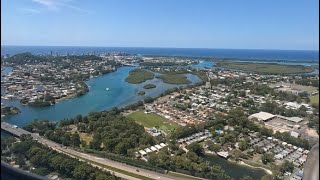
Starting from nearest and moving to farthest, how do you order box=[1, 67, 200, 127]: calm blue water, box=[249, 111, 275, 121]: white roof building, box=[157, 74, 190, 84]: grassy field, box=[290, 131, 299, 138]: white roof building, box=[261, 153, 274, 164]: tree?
box=[261, 153, 274, 164]: tree → box=[290, 131, 299, 138]: white roof building → box=[249, 111, 275, 121]: white roof building → box=[1, 67, 200, 127]: calm blue water → box=[157, 74, 190, 84]: grassy field

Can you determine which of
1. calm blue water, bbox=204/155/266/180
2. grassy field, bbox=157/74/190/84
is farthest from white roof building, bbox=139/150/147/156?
grassy field, bbox=157/74/190/84

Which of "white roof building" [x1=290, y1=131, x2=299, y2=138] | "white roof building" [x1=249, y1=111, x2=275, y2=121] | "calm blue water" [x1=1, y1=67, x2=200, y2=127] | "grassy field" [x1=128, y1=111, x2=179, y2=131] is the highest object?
"white roof building" [x1=290, y1=131, x2=299, y2=138]

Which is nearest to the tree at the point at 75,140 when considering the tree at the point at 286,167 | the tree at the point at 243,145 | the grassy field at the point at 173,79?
the tree at the point at 243,145

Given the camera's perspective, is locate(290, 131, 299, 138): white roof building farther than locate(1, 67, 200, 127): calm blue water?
No

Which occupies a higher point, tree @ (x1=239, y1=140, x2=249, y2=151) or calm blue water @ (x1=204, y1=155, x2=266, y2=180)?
tree @ (x1=239, y1=140, x2=249, y2=151)

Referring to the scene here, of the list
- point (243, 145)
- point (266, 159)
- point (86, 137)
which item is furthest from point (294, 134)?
point (86, 137)

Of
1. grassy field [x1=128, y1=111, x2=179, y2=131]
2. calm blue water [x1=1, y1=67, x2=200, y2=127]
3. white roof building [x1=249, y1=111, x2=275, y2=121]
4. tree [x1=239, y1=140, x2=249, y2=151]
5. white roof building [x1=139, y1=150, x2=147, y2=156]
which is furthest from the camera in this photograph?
calm blue water [x1=1, y1=67, x2=200, y2=127]

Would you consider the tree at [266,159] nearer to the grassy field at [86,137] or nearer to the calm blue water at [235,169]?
the calm blue water at [235,169]

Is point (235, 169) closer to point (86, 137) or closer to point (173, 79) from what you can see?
point (86, 137)

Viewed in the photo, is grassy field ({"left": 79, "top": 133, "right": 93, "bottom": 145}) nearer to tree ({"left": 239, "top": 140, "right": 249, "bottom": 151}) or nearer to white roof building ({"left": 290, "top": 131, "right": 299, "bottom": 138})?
tree ({"left": 239, "top": 140, "right": 249, "bottom": 151})
